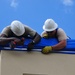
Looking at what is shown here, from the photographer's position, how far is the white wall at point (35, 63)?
8.12 m

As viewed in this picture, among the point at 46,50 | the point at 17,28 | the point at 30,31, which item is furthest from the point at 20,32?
the point at 46,50

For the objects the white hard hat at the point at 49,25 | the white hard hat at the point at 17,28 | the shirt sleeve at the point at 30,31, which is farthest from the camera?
the white hard hat at the point at 49,25

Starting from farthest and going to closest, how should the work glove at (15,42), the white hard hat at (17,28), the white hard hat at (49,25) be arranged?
Answer: 1. the white hard hat at (49,25)
2. the white hard hat at (17,28)
3. the work glove at (15,42)

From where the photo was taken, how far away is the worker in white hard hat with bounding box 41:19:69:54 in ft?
26.8

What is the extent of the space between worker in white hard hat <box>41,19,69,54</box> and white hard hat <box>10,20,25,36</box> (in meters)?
0.53

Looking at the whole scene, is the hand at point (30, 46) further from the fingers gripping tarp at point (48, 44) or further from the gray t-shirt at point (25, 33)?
the gray t-shirt at point (25, 33)

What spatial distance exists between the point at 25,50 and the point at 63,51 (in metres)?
0.77

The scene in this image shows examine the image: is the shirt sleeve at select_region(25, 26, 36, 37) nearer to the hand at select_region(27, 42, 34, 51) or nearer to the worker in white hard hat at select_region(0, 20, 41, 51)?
the worker in white hard hat at select_region(0, 20, 41, 51)

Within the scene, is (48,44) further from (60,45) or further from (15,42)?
(15,42)

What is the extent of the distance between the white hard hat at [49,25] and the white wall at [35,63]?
1.72 ft

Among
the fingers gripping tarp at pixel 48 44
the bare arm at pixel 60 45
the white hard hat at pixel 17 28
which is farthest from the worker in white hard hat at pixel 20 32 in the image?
the bare arm at pixel 60 45

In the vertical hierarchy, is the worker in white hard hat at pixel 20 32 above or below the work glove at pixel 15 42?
above

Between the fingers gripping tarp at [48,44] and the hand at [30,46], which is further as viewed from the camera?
the fingers gripping tarp at [48,44]

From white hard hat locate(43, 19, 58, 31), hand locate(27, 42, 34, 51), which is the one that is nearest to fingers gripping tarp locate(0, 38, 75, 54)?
hand locate(27, 42, 34, 51)
